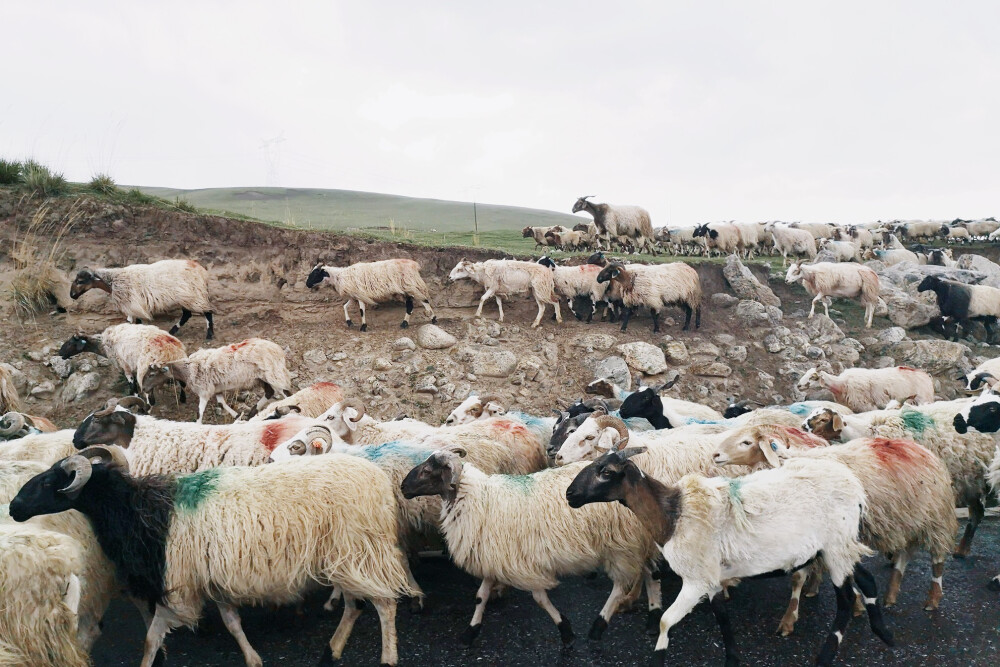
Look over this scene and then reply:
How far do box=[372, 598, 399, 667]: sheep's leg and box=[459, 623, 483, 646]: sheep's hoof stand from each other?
0.60 meters

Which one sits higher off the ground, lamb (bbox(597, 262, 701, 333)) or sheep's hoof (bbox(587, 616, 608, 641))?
lamb (bbox(597, 262, 701, 333))

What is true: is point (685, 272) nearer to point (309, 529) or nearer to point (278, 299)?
point (278, 299)

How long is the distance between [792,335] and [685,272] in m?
3.03

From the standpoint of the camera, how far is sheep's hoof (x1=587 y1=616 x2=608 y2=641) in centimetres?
528

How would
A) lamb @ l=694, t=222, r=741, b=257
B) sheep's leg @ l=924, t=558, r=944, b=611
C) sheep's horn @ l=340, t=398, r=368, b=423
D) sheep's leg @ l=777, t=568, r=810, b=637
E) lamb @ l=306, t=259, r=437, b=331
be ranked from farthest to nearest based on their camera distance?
1. lamb @ l=694, t=222, r=741, b=257
2. lamb @ l=306, t=259, r=437, b=331
3. sheep's horn @ l=340, t=398, r=368, b=423
4. sheep's leg @ l=924, t=558, r=944, b=611
5. sheep's leg @ l=777, t=568, r=810, b=637

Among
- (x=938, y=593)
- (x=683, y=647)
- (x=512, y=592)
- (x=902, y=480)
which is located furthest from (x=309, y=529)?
(x=938, y=593)

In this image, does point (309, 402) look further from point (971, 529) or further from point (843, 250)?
point (843, 250)

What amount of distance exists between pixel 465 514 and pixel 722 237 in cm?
2184

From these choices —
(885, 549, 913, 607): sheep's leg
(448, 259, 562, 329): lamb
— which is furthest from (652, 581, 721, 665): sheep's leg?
(448, 259, 562, 329): lamb

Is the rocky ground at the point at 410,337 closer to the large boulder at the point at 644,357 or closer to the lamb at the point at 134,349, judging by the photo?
the large boulder at the point at 644,357

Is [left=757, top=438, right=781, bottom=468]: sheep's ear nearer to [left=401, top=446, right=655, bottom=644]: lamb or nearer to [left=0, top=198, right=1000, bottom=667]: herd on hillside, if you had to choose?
[left=0, top=198, right=1000, bottom=667]: herd on hillside

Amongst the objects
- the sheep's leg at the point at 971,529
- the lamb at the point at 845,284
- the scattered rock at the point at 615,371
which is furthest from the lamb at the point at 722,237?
the sheep's leg at the point at 971,529

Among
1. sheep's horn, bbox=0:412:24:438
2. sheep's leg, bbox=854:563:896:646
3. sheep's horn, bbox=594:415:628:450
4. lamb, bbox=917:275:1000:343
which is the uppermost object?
lamb, bbox=917:275:1000:343

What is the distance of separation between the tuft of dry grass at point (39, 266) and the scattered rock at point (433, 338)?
7.46 m
